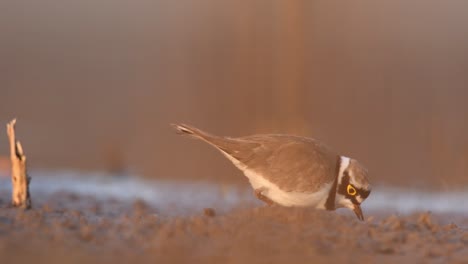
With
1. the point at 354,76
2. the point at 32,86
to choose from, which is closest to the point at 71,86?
the point at 32,86

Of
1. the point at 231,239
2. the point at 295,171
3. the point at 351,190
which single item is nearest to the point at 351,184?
the point at 351,190

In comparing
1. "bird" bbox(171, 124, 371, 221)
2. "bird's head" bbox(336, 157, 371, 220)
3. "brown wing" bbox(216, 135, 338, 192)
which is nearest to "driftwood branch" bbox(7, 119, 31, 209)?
"bird" bbox(171, 124, 371, 221)

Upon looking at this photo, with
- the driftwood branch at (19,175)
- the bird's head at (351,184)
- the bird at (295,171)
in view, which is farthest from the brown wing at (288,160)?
the driftwood branch at (19,175)

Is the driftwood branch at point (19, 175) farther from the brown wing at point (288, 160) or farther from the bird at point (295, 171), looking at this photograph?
the brown wing at point (288, 160)

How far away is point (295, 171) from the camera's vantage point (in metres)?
7.14

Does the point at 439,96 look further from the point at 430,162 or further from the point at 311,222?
the point at 311,222

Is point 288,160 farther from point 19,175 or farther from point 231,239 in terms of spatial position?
point 19,175

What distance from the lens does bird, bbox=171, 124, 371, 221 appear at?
282 inches

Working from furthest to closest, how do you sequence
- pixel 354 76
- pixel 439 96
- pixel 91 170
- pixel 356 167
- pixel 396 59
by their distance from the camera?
pixel 396 59, pixel 354 76, pixel 439 96, pixel 91 170, pixel 356 167

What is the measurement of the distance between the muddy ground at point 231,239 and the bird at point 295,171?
581 mm

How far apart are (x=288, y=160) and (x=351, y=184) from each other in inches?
23.7

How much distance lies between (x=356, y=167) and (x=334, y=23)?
42.0 ft

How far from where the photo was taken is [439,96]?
17.3m

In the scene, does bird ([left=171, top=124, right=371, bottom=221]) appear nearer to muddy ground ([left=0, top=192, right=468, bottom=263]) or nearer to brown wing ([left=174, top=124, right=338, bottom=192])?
brown wing ([left=174, top=124, right=338, bottom=192])
